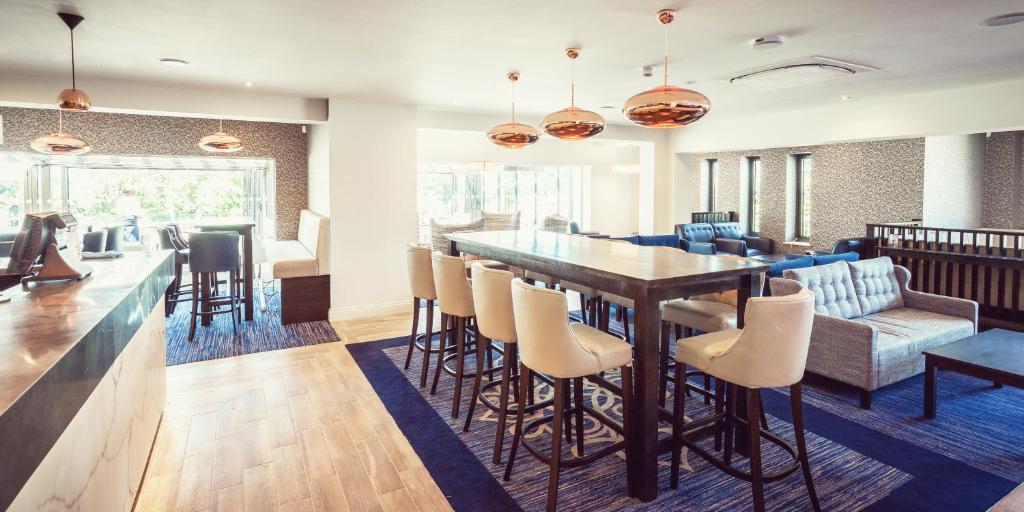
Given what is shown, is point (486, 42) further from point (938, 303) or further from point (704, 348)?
point (938, 303)

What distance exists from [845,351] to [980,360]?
2.28ft

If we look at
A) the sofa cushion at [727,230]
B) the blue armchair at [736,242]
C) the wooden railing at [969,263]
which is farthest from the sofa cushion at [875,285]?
the sofa cushion at [727,230]

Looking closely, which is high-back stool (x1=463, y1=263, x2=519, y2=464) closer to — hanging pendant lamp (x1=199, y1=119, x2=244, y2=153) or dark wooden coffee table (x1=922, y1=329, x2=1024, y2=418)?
dark wooden coffee table (x1=922, y1=329, x2=1024, y2=418)

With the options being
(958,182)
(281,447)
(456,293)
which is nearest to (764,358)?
(456,293)

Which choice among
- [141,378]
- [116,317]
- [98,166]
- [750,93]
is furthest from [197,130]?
A: [750,93]

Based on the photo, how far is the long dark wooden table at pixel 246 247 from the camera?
569 cm

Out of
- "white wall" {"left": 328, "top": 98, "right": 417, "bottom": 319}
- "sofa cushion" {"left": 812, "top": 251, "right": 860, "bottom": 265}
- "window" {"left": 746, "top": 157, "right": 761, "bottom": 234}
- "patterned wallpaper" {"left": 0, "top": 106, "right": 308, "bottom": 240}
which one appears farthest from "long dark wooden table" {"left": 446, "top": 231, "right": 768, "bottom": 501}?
"window" {"left": 746, "top": 157, "right": 761, "bottom": 234}

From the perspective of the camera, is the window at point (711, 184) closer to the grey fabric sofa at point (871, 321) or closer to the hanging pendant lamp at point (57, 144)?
the grey fabric sofa at point (871, 321)

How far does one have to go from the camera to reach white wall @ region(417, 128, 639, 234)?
10234 millimetres

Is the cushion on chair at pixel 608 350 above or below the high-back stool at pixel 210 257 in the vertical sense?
below

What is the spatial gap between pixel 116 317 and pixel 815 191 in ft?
34.7

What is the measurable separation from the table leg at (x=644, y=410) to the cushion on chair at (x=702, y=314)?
75cm

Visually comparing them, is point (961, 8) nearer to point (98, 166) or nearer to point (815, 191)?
point (815, 191)

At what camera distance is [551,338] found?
236 cm
